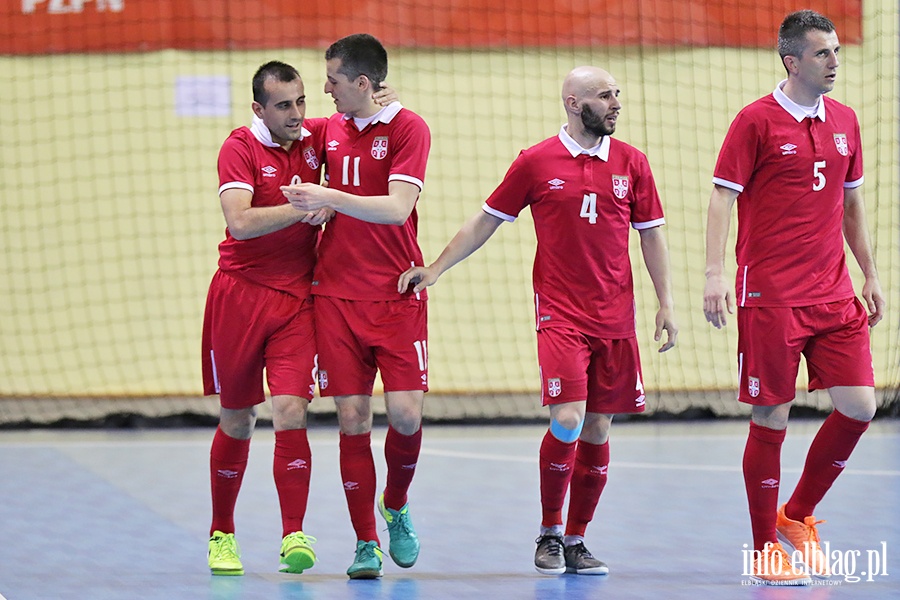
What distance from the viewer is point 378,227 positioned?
4688mm

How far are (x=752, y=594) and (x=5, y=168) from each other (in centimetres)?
662

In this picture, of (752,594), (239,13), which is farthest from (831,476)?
(239,13)

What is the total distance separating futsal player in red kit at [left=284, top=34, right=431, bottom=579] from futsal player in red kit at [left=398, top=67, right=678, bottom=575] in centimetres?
14

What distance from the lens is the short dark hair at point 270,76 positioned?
15.0ft

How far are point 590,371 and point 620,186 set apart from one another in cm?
67

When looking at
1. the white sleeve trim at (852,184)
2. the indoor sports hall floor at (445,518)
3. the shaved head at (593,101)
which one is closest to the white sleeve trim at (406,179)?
the shaved head at (593,101)

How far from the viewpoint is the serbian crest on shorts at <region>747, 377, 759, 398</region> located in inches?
177

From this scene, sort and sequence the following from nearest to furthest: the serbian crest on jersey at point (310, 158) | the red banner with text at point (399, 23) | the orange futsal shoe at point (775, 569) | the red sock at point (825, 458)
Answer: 1. the orange futsal shoe at point (775, 569)
2. the red sock at point (825, 458)
3. the serbian crest on jersey at point (310, 158)
4. the red banner with text at point (399, 23)

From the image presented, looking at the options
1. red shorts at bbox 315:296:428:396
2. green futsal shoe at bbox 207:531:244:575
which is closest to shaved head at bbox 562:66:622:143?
red shorts at bbox 315:296:428:396

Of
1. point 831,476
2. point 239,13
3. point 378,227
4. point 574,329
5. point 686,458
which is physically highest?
point 239,13

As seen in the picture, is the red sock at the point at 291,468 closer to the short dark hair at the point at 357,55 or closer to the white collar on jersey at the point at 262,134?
the white collar on jersey at the point at 262,134

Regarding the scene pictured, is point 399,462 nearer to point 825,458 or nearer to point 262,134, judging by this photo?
point 262,134

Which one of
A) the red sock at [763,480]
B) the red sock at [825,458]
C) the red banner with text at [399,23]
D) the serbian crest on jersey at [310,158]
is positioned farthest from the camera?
the red banner with text at [399,23]

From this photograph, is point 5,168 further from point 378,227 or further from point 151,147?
point 378,227
